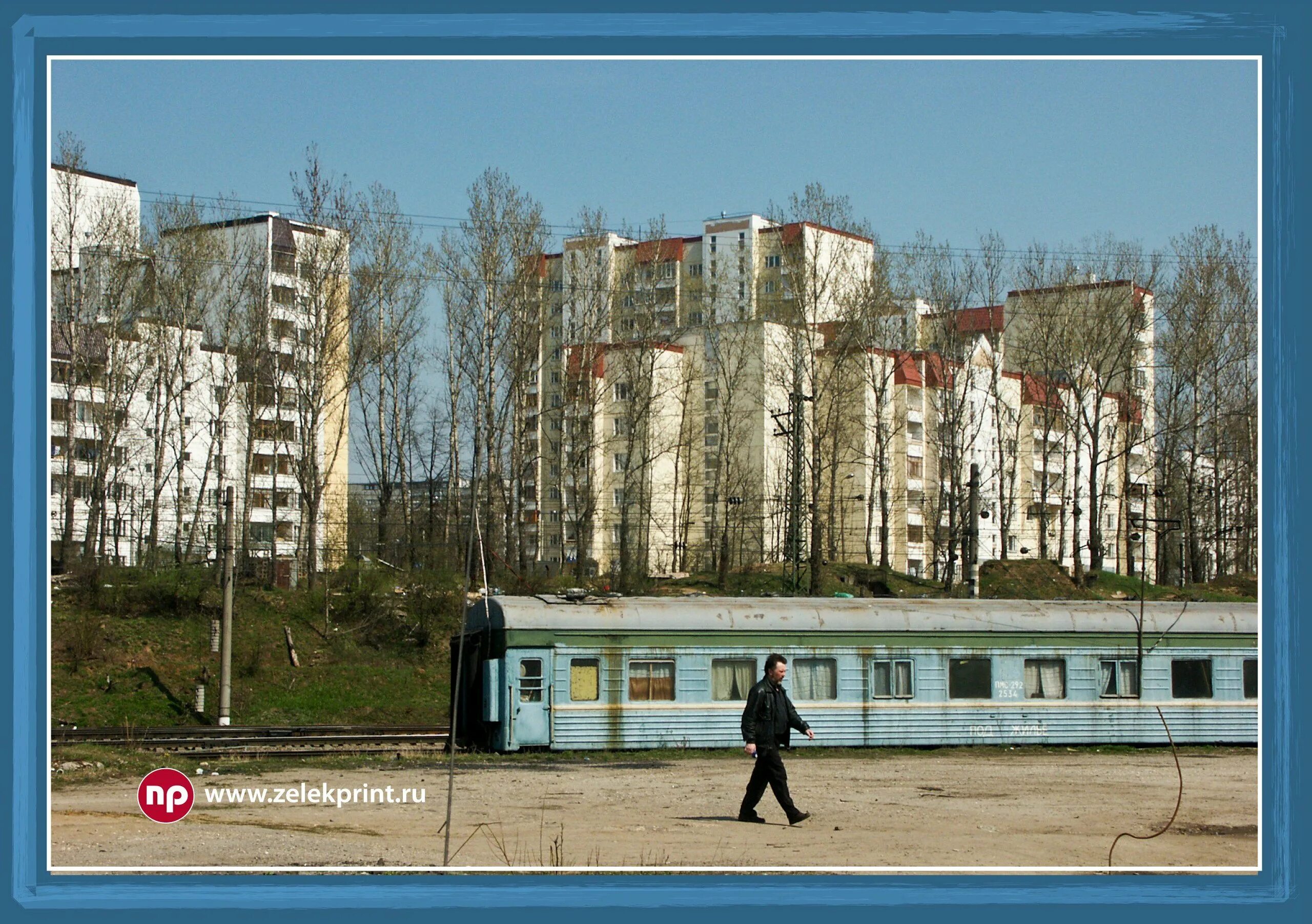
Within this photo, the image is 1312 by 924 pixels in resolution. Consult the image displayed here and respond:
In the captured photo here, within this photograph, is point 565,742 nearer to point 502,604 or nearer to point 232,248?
point 502,604

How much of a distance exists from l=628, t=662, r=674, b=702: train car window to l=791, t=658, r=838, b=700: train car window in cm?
174

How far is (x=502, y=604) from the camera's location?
18.2 metres

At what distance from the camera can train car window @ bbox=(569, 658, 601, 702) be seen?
18.0 meters

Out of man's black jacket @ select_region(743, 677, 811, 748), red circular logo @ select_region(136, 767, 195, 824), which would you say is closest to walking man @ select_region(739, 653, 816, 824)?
man's black jacket @ select_region(743, 677, 811, 748)

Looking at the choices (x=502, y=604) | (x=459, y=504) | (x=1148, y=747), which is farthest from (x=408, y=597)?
(x=1148, y=747)

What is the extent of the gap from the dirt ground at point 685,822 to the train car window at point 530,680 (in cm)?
220

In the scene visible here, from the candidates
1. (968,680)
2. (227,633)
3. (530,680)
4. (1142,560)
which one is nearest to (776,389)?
(1142,560)

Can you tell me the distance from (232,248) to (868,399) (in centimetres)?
3111

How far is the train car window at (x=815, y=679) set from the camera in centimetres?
1862

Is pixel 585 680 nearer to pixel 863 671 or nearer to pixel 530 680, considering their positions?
pixel 530 680

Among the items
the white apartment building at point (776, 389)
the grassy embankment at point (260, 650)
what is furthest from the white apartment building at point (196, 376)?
the white apartment building at point (776, 389)

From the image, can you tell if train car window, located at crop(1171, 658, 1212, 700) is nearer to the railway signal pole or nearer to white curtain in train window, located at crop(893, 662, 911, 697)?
the railway signal pole

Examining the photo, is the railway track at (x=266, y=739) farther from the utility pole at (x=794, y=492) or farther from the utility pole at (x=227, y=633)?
the utility pole at (x=794, y=492)

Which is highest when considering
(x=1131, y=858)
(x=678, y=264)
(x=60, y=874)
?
(x=678, y=264)
